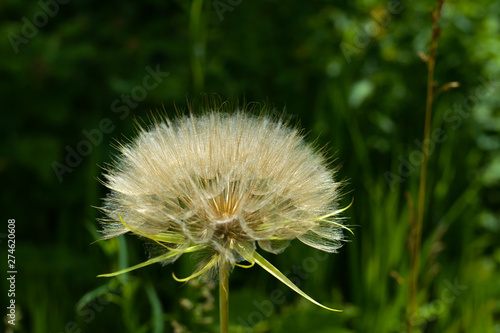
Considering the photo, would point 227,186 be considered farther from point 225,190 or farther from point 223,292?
point 223,292

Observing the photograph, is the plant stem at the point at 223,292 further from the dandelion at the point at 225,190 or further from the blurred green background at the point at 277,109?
the blurred green background at the point at 277,109

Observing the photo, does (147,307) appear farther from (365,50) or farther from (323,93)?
(365,50)

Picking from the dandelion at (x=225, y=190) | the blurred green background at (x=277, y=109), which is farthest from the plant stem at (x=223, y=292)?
the blurred green background at (x=277, y=109)

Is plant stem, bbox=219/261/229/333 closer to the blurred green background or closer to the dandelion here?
the dandelion

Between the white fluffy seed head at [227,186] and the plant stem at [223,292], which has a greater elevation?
the white fluffy seed head at [227,186]

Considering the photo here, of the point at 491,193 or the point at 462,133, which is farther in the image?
the point at 491,193

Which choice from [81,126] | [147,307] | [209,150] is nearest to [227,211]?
[209,150]
